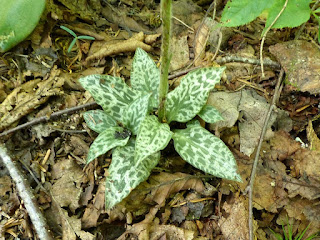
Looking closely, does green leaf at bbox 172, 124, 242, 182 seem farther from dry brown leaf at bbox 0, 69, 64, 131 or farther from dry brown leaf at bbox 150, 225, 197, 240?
dry brown leaf at bbox 0, 69, 64, 131

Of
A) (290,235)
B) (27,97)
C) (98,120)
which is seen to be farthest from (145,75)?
(290,235)

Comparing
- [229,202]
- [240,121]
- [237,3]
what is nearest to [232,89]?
[240,121]

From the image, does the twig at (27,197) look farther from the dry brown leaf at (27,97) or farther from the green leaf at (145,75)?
the green leaf at (145,75)

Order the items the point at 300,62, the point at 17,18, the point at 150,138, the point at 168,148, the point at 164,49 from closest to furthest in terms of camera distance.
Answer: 1. the point at 164,49
2. the point at 150,138
3. the point at 168,148
4. the point at 17,18
5. the point at 300,62

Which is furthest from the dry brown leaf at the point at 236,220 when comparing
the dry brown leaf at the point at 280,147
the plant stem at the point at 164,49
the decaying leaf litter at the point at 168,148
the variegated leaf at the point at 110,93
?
the variegated leaf at the point at 110,93

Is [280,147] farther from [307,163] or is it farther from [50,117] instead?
[50,117]

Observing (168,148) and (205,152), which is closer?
(205,152)
